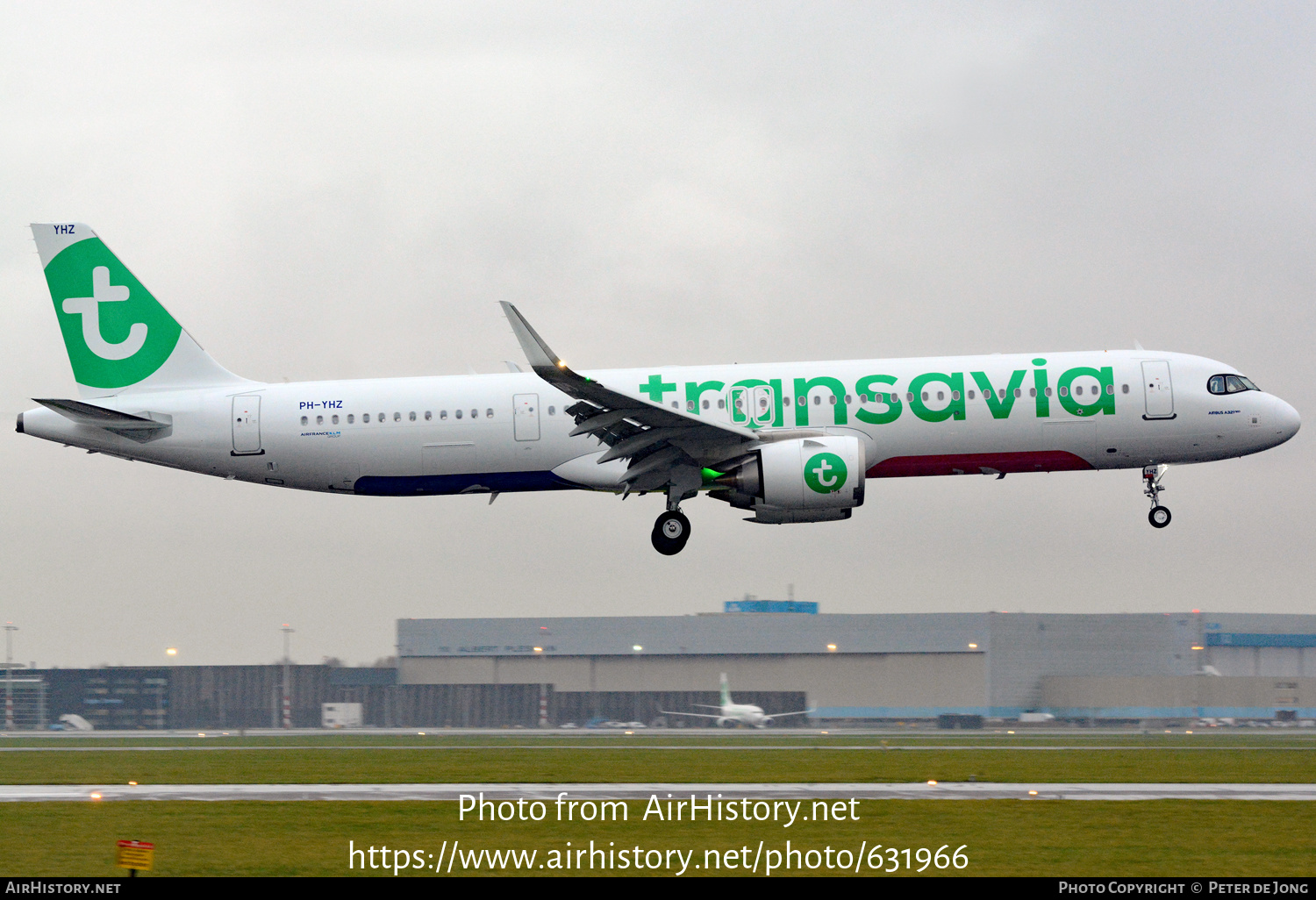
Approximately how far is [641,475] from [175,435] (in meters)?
12.4

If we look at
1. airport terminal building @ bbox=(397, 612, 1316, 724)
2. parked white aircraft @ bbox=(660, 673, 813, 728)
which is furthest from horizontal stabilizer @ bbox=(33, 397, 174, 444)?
airport terminal building @ bbox=(397, 612, 1316, 724)

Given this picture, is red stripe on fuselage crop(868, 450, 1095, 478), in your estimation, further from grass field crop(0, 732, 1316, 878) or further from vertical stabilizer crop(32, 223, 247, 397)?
vertical stabilizer crop(32, 223, 247, 397)

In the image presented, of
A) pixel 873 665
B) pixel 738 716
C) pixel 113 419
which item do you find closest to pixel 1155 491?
pixel 113 419

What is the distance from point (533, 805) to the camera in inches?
937

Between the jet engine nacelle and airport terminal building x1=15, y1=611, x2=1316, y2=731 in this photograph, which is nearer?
the jet engine nacelle

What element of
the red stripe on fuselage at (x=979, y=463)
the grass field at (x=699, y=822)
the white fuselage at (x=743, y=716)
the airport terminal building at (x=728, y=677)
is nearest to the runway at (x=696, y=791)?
the grass field at (x=699, y=822)

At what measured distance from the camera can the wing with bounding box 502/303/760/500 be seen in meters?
30.8

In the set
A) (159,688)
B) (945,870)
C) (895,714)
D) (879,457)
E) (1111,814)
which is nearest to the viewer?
(945,870)

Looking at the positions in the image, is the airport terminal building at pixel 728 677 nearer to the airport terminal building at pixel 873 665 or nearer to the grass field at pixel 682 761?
the airport terminal building at pixel 873 665

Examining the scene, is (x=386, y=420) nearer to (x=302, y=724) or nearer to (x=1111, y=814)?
(x=1111, y=814)

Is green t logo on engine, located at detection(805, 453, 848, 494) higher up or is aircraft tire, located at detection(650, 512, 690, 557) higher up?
green t logo on engine, located at detection(805, 453, 848, 494)

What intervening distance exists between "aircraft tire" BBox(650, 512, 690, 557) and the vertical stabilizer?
12.3m

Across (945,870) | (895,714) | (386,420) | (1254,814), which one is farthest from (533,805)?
(895,714)

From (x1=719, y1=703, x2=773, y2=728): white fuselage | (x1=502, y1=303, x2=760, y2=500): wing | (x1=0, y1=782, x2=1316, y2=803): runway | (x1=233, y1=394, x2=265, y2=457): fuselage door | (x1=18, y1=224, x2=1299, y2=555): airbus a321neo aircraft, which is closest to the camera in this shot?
(x1=0, y1=782, x2=1316, y2=803): runway
